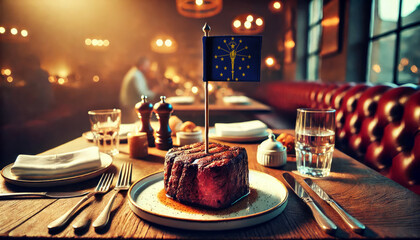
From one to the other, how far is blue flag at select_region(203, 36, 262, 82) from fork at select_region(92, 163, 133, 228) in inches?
16.4

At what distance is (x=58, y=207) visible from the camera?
2.27 feet

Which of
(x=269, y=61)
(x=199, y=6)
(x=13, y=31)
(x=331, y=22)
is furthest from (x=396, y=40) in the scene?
(x=13, y=31)

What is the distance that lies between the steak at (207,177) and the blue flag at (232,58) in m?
0.23

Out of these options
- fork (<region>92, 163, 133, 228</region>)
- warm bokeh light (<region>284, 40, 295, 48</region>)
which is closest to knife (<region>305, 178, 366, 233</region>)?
fork (<region>92, 163, 133, 228</region>)

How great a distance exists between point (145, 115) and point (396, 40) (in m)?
2.93

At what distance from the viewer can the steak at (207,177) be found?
67 centimetres

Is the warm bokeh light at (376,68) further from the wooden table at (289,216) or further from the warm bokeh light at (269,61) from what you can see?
the warm bokeh light at (269,61)

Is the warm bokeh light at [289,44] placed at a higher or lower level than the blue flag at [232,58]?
higher

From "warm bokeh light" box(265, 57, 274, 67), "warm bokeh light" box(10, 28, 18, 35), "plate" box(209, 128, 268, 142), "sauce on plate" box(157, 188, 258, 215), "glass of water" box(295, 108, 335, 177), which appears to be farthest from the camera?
"warm bokeh light" box(265, 57, 274, 67)

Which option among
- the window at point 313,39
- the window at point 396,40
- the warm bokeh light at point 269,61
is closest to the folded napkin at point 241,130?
the window at point 396,40

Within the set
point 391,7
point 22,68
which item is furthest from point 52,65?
point 391,7

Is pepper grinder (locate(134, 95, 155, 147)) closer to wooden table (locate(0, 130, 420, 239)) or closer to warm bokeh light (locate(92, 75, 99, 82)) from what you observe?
wooden table (locate(0, 130, 420, 239))

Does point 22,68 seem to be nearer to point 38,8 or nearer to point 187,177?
point 38,8

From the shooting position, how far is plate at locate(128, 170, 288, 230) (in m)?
0.57
